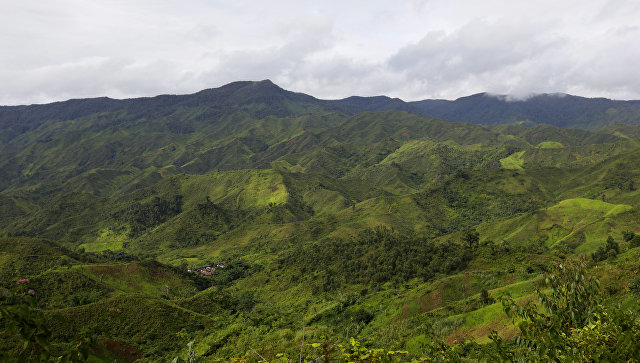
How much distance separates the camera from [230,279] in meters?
128

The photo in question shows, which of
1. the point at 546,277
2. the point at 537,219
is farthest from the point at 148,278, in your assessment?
the point at 537,219

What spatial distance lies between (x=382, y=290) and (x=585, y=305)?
2640 inches

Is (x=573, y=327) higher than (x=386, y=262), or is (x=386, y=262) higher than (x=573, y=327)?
(x=573, y=327)

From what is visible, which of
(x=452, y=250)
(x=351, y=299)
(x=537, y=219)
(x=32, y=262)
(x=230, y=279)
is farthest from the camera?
(x=537, y=219)

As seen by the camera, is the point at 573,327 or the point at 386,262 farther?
the point at 386,262

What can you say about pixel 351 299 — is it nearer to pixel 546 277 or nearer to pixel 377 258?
pixel 377 258

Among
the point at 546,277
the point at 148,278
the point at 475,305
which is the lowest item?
the point at 148,278

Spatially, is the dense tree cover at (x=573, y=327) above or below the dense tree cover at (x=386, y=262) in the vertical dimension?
above

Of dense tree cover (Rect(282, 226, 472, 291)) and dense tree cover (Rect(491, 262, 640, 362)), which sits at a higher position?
dense tree cover (Rect(491, 262, 640, 362))

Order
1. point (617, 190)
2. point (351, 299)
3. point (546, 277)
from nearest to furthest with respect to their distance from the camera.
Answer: point (546, 277)
point (351, 299)
point (617, 190)

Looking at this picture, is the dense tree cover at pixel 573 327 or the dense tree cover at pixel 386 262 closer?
the dense tree cover at pixel 573 327

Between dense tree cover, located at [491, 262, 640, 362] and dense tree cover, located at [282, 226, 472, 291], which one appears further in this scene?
dense tree cover, located at [282, 226, 472, 291]

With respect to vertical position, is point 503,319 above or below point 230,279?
above

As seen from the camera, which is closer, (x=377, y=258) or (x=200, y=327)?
(x=200, y=327)
